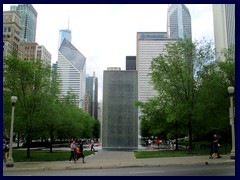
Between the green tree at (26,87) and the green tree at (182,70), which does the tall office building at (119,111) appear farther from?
the green tree at (26,87)

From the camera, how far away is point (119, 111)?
50094 mm

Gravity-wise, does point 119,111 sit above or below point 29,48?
below

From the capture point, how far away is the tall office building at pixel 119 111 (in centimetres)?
4953

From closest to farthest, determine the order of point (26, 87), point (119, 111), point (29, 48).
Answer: point (26, 87) < point (119, 111) < point (29, 48)

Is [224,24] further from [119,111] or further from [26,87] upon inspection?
[26,87]

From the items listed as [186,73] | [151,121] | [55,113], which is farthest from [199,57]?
[55,113]

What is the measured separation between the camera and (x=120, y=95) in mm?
50625

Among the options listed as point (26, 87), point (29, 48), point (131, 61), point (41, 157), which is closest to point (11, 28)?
point (29, 48)

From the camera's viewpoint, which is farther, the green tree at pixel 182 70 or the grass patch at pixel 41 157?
the green tree at pixel 182 70

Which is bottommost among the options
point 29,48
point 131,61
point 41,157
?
point 41,157

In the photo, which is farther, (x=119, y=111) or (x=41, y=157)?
(x=119, y=111)

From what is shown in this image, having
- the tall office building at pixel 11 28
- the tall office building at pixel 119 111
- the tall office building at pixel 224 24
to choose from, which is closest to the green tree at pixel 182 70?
the tall office building at pixel 119 111

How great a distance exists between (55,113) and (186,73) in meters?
14.4

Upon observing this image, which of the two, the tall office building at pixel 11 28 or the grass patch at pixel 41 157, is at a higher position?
the tall office building at pixel 11 28
